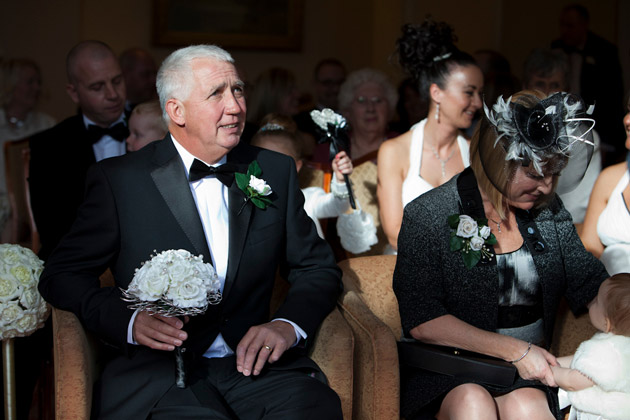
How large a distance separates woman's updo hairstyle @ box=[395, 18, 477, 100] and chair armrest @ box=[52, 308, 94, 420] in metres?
2.48

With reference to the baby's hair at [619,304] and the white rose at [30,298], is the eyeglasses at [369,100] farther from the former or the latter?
the white rose at [30,298]

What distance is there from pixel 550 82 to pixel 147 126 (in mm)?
2901

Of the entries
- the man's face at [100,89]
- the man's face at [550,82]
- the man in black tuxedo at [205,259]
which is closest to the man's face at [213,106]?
the man in black tuxedo at [205,259]

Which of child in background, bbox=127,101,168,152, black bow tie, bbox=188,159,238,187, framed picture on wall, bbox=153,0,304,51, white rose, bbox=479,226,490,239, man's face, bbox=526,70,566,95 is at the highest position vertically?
framed picture on wall, bbox=153,0,304,51

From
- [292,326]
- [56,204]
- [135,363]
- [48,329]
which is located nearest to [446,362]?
[292,326]

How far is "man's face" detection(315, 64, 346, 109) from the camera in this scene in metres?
7.09

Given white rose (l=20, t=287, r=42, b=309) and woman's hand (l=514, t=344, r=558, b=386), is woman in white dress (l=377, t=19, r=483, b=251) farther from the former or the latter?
white rose (l=20, t=287, r=42, b=309)

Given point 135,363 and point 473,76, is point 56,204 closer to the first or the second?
point 135,363

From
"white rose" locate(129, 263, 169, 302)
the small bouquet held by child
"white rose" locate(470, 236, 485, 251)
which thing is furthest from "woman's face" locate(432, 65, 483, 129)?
"white rose" locate(129, 263, 169, 302)

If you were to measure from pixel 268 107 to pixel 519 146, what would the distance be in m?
3.59

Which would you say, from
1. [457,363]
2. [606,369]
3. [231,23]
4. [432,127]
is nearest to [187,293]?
[457,363]

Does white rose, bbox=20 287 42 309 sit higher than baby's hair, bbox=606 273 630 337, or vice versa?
baby's hair, bbox=606 273 630 337

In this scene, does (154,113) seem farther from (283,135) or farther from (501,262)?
(501,262)

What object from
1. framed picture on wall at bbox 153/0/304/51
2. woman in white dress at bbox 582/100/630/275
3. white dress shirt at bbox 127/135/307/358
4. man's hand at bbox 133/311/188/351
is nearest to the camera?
man's hand at bbox 133/311/188/351
